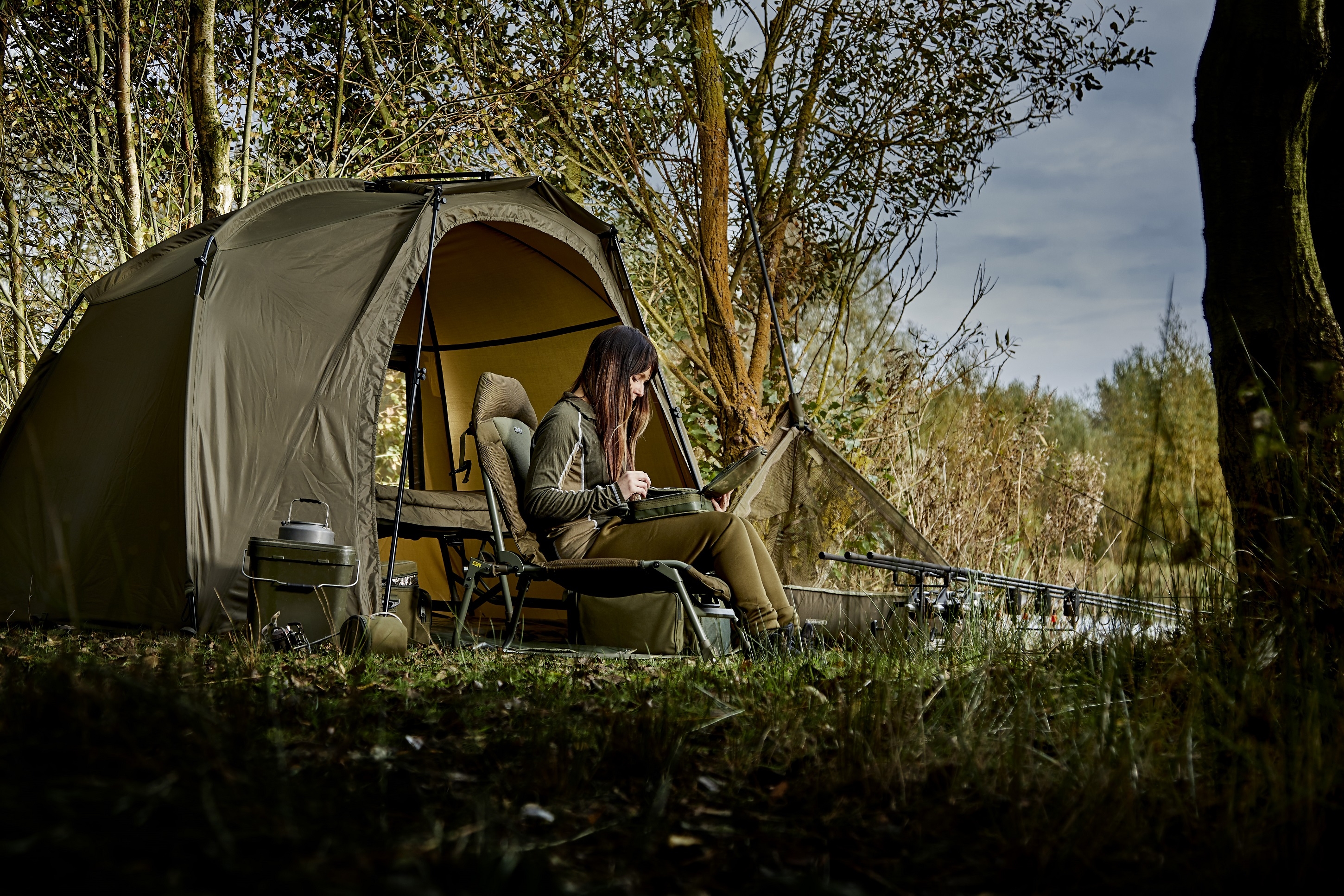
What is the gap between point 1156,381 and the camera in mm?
1951

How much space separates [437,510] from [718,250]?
2.56m

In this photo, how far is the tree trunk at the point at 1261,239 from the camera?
2.61m

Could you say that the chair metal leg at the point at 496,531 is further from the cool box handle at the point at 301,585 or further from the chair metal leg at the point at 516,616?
the cool box handle at the point at 301,585

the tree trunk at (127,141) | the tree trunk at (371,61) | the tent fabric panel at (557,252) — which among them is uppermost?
the tree trunk at (371,61)

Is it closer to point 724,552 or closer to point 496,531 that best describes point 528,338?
point 496,531

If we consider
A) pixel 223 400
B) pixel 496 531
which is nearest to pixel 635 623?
pixel 496 531

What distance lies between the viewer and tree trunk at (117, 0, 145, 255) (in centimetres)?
697

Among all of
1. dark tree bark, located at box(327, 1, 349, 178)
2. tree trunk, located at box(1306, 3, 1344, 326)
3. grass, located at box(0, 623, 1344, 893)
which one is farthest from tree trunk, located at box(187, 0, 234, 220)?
tree trunk, located at box(1306, 3, 1344, 326)

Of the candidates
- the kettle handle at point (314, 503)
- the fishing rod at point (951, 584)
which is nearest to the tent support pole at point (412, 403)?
the kettle handle at point (314, 503)

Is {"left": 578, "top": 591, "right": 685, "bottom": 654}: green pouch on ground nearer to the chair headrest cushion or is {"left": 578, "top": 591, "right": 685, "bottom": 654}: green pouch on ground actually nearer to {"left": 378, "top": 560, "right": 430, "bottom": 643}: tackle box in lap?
{"left": 378, "top": 560, "right": 430, "bottom": 643}: tackle box in lap

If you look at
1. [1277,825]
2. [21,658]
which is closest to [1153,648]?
[1277,825]

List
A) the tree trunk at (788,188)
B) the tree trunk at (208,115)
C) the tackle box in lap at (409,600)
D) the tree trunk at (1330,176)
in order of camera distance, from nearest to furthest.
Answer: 1. the tree trunk at (1330,176)
2. the tackle box in lap at (409,600)
3. the tree trunk at (208,115)
4. the tree trunk at (788,188)

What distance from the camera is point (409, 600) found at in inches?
179

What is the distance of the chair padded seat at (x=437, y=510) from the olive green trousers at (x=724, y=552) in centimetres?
149
